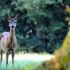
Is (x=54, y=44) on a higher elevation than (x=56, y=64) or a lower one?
lower

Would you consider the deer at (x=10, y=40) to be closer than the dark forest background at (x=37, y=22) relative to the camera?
Yes

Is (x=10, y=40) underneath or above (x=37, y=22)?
above

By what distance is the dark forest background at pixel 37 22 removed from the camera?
79.1ft

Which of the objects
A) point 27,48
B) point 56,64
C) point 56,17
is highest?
point 56,64

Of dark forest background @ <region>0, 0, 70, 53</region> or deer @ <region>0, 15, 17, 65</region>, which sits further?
dark forest background @ <region>0, 0, 70, 53</region>

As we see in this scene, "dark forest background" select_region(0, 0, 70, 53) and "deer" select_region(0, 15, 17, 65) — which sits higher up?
"deer" select_region(0, 15, 17, 65)

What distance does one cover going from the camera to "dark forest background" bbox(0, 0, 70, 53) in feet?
79.1

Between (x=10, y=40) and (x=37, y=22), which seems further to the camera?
(x=37, y=22)

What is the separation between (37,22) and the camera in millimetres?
25078

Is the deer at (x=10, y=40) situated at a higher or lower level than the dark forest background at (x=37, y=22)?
higher

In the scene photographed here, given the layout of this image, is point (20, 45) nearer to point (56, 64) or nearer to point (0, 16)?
point (0, 16)

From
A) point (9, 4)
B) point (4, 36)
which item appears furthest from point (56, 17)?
point (4, 36)

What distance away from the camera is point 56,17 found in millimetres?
25359

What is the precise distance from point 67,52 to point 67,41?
9cm
